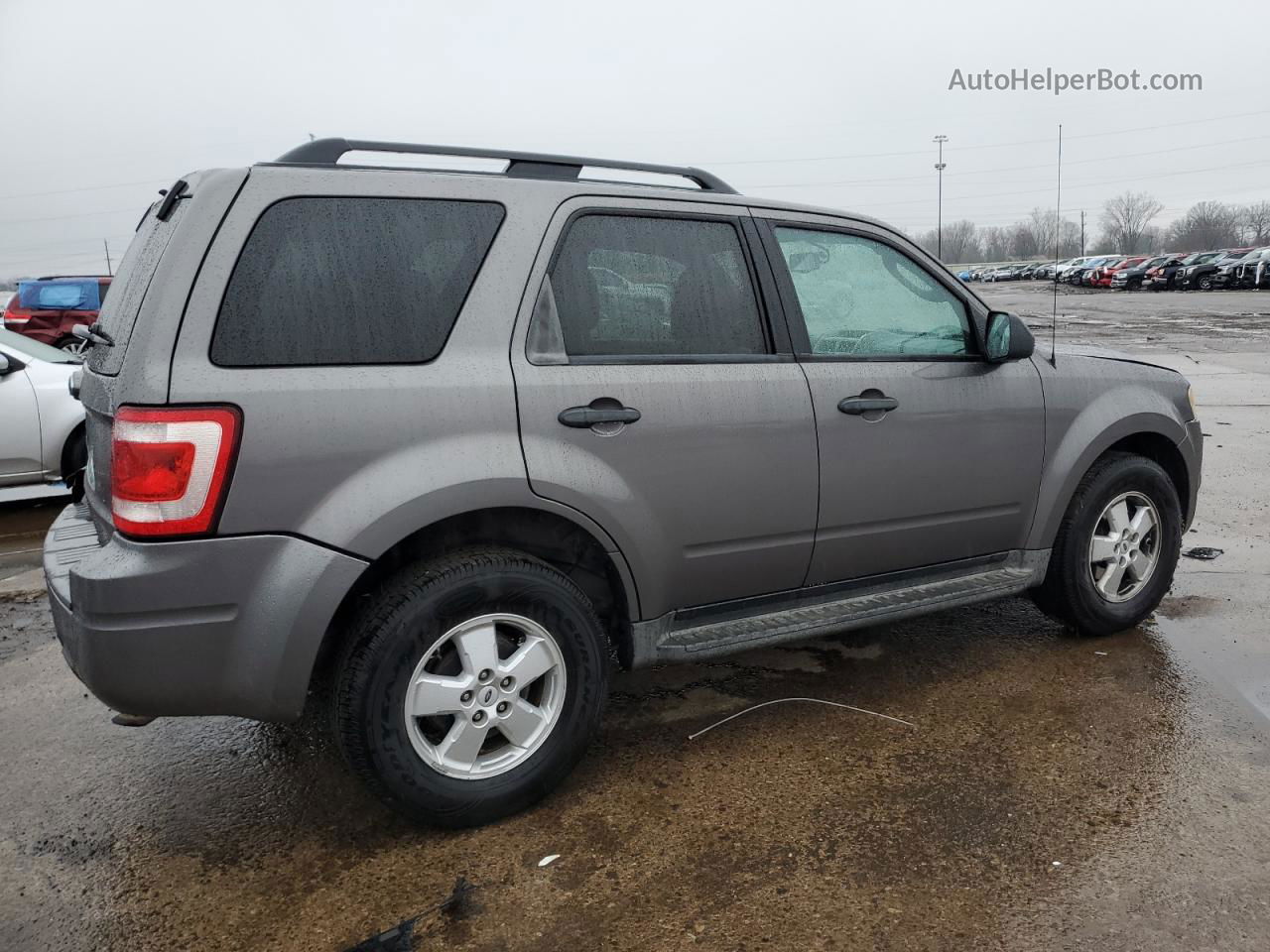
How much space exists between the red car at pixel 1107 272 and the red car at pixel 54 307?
47.8 m

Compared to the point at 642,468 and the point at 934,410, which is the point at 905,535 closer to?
the point at 934,410

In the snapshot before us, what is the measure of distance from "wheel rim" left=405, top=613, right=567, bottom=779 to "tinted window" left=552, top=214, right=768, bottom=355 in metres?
0.87

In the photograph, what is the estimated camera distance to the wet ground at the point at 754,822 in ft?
8.16

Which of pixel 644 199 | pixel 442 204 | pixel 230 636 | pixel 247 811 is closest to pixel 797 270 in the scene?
pixel 644 199

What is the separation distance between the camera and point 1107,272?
53.3 m

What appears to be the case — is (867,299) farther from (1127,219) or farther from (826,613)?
(1127,219)

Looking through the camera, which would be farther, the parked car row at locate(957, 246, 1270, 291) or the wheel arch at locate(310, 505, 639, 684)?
the parked car row at locate(957, 246, 1270, 291)

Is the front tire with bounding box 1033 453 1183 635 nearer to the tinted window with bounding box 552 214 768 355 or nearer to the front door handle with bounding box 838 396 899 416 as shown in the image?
the front door handle with bounding box 838 396 899 416

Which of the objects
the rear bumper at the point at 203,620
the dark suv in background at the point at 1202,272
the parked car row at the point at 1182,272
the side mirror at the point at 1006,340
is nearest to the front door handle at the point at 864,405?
the side mirror at the point at 1006,340

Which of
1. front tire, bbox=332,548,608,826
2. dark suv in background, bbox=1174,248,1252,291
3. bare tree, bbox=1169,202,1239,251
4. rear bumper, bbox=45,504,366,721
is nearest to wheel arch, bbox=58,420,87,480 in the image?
rear bumper, bbox=45,504,366,721

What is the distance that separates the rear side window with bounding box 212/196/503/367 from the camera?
2621 millimetres

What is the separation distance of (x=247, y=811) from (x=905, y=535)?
93.5 inches

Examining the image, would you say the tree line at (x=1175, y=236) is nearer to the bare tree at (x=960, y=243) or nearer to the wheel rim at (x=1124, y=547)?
the bare tree at (x=960, y=243)

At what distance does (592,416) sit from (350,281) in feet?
2.51
